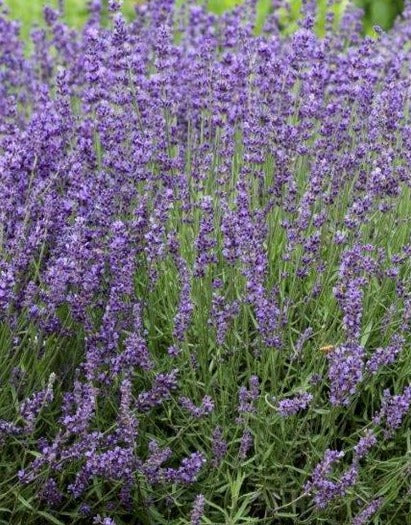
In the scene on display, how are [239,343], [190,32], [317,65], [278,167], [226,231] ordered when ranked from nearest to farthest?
[226,231] < [239,343] < [278,167] < [317,65] < [190,32]

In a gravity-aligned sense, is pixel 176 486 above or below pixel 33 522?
above

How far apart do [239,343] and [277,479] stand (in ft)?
1.72

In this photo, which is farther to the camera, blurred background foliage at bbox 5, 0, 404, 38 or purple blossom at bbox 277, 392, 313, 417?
blurred background foliage at bbox 5, 0, 404, 38

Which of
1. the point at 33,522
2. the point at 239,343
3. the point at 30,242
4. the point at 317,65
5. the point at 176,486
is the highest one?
the point at 317,65

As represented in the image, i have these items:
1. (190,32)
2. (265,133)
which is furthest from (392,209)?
(190,32)

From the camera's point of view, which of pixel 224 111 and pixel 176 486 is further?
pixel 224 111

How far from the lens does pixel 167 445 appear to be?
10.7 ft

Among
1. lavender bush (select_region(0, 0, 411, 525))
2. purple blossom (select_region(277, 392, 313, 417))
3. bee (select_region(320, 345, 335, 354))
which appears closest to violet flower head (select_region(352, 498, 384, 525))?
lavender bush (select_region(0, 0, 411, 525))

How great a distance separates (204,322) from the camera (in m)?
3.41

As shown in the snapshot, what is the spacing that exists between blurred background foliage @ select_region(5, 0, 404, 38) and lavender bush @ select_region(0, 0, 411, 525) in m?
5.19

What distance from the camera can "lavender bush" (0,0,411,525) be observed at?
3010 mm

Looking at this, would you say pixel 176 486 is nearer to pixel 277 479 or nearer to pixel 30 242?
pixel 277 479

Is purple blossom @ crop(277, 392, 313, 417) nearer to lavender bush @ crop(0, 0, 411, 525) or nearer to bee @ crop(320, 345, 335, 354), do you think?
lavender bush @ crop(0, 0, 411, 525)

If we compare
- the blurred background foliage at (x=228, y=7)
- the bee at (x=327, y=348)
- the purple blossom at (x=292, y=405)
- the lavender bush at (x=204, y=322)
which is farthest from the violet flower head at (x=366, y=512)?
the blurred background foliage at (x=228, y=7)
